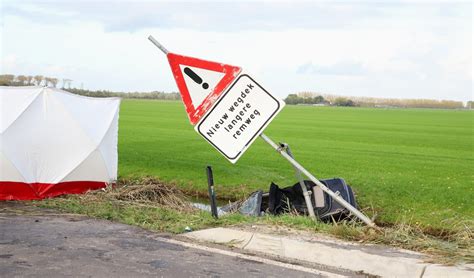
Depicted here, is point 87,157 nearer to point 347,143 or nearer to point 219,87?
point 219,87

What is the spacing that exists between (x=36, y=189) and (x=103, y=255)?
4650mm

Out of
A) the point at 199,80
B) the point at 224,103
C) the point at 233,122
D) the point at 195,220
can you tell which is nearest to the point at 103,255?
the point at 195,220

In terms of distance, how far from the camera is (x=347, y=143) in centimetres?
3067

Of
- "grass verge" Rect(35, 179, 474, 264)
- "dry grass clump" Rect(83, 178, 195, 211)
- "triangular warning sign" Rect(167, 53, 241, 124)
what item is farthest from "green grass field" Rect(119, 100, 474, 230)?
"triangular warning sign" Rect(167, 53, 241, 124)

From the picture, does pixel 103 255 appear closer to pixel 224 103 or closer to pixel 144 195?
pixel 224 103

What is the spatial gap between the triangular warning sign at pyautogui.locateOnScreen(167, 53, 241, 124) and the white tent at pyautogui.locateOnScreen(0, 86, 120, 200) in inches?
157

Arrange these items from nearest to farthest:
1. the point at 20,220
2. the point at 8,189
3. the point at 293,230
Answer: the point at 293,230, the point at 20,220, the point at 8,189

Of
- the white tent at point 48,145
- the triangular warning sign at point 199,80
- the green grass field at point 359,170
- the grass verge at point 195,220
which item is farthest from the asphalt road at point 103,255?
the green grass field at point 359,170

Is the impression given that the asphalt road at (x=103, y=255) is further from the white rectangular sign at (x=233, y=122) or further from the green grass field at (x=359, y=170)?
the green grass field at (x=359, y=170)

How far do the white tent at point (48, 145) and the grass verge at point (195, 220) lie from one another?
1.51 feet

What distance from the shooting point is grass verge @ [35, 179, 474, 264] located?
779 centimetres

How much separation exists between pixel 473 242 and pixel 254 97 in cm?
340

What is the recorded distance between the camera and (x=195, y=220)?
891 cm

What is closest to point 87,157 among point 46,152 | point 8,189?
point 46,152
